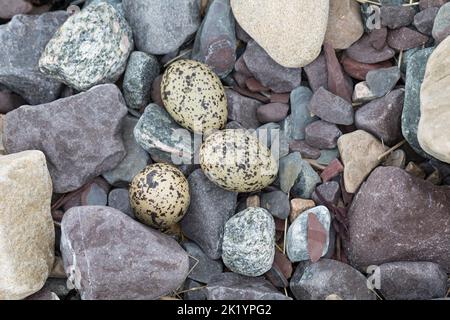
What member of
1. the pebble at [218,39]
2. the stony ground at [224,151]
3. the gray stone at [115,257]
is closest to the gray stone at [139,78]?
→ the stony ground at [224,151]

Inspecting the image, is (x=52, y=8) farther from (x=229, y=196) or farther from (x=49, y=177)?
(x=229, y=196)

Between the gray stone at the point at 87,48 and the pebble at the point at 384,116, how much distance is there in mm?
853

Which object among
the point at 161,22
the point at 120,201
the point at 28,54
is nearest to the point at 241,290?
the point at 120,201

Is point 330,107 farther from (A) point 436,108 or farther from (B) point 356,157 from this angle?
(A) point 436,108

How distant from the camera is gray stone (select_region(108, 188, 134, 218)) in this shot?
216 centimetres

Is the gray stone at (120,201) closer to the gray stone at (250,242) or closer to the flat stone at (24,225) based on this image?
the flat stone at (24,225)

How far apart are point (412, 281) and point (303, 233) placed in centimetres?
37

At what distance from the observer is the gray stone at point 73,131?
83.9 inches

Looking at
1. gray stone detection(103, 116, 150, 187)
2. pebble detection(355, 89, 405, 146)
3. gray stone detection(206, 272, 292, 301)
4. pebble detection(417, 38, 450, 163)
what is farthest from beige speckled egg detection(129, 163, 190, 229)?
pebble detection(417, 38, 450, 163)

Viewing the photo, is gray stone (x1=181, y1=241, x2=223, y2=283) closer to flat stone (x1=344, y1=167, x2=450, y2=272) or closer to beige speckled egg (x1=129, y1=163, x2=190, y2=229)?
beige speckled egg (x1=129, y1=163, x2=190, y2=229)

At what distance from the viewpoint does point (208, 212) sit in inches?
83.3

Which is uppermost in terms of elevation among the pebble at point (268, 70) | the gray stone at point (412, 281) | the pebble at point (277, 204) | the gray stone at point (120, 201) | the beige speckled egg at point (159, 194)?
the pebble at point (268, 70)

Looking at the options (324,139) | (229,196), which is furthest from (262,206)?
(324,139)
